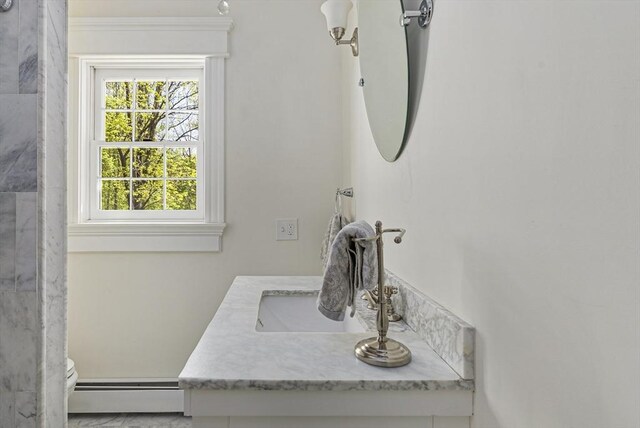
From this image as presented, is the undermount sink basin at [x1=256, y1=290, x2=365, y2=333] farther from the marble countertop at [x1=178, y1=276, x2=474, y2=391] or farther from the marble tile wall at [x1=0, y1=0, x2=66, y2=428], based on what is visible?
the marble tile wall at [x1=0, y1=0, x2=66, y2=428]

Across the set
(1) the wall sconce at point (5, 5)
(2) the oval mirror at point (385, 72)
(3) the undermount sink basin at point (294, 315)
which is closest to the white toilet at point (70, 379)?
(3) the undermount sink basin at point (294, 315)

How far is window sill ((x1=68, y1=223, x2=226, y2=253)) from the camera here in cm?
199

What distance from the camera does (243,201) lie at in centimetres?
205

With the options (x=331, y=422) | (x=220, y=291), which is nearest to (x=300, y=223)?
(x=220, y=291)

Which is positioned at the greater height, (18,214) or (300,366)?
(18,214)

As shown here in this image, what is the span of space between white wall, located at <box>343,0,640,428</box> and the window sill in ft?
4.77

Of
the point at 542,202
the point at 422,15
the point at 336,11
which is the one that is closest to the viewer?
the point at 542,202

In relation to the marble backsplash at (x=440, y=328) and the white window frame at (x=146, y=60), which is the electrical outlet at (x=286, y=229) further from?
the marble backsplash at (x=440, y=328)

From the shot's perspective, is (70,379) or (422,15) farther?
(70,379)

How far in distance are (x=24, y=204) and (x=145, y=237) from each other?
687 millimetres

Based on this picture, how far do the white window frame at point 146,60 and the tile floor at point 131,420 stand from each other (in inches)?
33.3

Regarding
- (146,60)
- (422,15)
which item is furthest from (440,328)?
(146,60)

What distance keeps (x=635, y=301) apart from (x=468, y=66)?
1.61 feet

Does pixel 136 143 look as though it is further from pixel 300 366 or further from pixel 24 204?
pixel 300 366
